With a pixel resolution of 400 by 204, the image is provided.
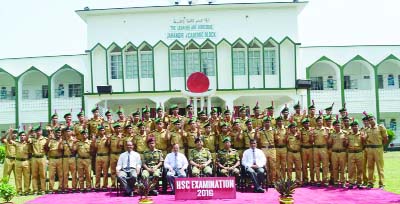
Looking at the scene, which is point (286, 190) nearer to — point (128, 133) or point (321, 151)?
point (321, 151)

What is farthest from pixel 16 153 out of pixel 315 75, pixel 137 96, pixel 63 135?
pixel 315 75

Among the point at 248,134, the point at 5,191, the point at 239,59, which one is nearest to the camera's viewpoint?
the point at 5,191

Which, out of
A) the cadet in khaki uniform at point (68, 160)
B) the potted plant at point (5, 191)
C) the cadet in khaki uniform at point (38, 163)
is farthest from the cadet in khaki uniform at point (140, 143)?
the potted plant at point (5, 191)

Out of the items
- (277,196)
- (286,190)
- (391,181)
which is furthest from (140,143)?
(391,181)

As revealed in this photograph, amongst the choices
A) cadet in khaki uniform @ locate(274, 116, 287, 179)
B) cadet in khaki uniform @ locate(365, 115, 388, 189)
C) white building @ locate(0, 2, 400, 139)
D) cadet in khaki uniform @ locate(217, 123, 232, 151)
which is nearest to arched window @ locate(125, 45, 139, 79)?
white building @ locate(0, 2, 400, 139)

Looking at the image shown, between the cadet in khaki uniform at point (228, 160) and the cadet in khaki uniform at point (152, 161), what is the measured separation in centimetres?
130

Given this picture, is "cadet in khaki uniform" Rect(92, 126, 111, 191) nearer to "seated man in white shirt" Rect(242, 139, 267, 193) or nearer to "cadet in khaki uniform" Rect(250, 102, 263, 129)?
"seated man in white shirt" Rect(242, 139, 267, 193)

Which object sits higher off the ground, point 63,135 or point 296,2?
point 296,2

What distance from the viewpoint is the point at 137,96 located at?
2538 cm

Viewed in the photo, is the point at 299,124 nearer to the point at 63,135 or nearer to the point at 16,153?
the point at 63,135

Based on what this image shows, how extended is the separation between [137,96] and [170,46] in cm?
308

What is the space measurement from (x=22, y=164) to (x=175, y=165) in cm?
374

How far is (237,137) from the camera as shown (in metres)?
11.8

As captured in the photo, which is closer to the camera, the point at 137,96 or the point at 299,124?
the point at 299,124
